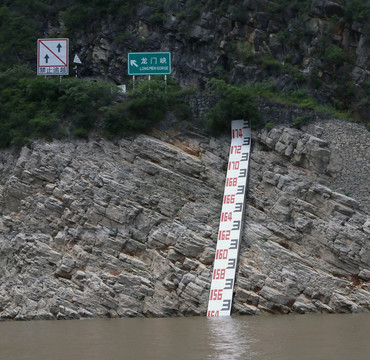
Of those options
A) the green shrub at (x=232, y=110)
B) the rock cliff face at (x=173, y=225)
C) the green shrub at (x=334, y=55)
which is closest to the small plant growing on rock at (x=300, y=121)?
the rock cliff face at (x=173, y=225)

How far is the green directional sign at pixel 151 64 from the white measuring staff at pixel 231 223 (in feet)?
14.1

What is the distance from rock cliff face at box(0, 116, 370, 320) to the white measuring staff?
0.29 meters

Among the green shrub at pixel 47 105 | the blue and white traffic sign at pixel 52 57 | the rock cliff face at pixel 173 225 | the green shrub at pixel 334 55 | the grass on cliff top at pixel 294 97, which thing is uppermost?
the green shrub at pixel 334 55

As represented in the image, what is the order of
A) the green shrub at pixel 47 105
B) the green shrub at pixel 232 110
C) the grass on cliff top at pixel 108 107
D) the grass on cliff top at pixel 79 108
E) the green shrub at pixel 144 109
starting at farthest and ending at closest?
the green shrub at pixel 47 105, the grass on cliff top at pixel 79 108, the green shrub at pixel 144 109, the grass on cliff top at pixel 108 107, the green shrub at pixel 232 110

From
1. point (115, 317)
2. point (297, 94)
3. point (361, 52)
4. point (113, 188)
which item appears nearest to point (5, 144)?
point (113, 188)

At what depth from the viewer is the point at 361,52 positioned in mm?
37969

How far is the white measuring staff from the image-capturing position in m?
29.9

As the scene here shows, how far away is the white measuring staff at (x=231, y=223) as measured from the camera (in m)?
29.9

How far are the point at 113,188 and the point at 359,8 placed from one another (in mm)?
14551

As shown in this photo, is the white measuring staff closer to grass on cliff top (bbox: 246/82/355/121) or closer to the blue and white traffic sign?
grass on cliff top (bbox: 246/82/355/121)

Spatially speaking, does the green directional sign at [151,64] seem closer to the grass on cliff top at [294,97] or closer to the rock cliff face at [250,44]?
the rock cliff face at [250,44]

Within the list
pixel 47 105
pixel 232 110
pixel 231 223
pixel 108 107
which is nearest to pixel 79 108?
pixel 108 107

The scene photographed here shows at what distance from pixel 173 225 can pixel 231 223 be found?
7.38 ft

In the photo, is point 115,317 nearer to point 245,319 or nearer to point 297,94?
point 245,319
